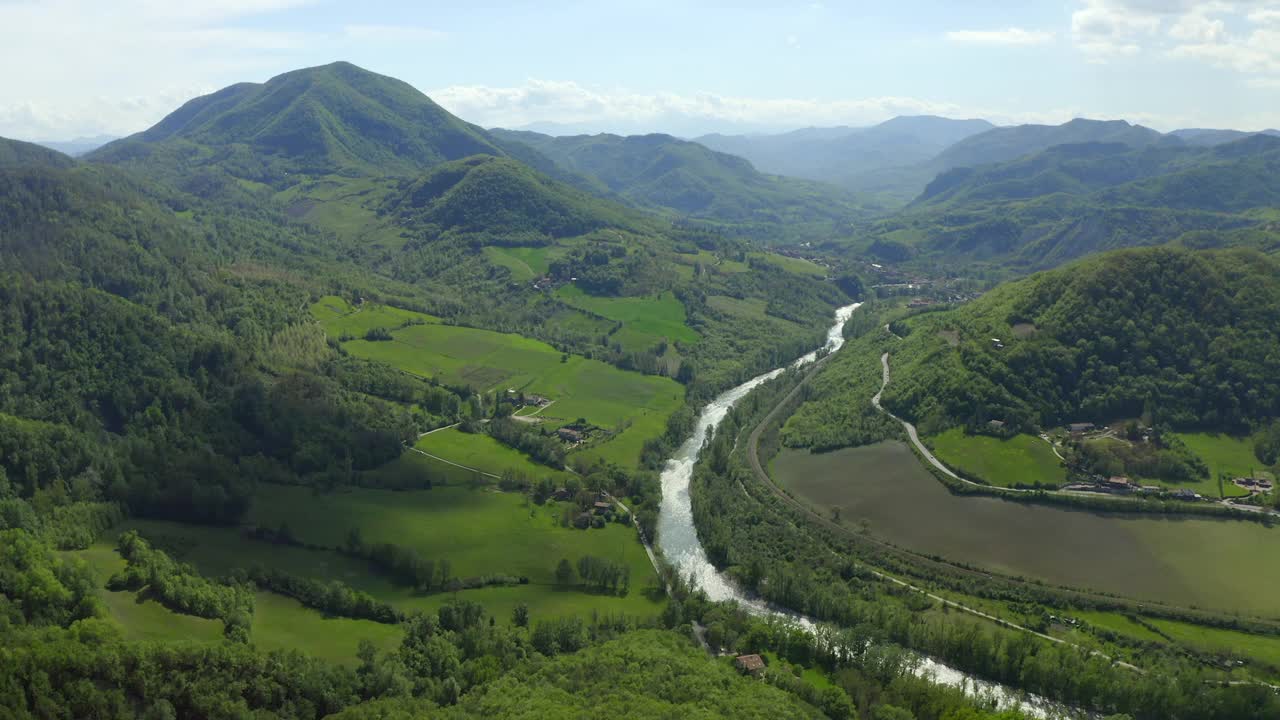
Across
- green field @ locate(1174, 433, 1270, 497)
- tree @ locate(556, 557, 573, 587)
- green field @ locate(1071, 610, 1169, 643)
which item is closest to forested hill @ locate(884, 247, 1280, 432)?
green field @ locate(1174, 433, 1270, 497)

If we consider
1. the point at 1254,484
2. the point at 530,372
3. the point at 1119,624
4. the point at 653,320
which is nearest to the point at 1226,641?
the point at 1119,624

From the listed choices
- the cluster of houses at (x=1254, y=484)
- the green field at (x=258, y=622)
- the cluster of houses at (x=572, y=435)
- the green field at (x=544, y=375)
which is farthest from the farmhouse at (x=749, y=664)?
the cluster of houses at (x=1254, y=484)

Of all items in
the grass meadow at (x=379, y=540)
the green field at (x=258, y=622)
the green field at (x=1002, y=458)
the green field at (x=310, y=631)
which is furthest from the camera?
the green field at (x=1002, y=458)

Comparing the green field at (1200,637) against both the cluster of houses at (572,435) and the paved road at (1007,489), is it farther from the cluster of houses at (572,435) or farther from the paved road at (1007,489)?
the cluster of houses at (572,435)

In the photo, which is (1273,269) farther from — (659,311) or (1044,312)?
(659,311)

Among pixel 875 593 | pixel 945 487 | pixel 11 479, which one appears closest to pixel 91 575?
pixel 11 479

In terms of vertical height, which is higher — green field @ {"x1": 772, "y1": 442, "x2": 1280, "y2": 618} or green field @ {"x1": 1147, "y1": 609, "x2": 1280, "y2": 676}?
green field @ {"x1": 772, "y1": 442, "x2": 1280, "y2": 618}

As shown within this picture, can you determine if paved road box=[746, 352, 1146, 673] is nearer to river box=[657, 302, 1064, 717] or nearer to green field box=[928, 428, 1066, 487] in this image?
green field box=[928, 428, 1066, 487]

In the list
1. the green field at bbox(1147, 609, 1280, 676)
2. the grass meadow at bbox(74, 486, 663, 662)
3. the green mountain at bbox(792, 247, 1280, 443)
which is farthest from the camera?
the green mountain at bbox(792, 247, 1280, 443)
